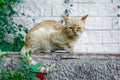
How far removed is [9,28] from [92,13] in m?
1.18

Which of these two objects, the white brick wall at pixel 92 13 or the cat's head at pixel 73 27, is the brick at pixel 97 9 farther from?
the cat's head at pixel 73 27

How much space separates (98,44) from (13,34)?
1.20 metres

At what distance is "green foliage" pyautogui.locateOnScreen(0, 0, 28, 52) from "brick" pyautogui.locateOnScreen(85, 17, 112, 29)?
35.6 inches

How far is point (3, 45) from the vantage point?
6402 mm

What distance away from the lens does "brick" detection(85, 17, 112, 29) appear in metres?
6.55

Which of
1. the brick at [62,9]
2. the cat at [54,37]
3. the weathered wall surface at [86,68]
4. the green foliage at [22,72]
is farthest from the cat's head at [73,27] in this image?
the brick at [62,9]

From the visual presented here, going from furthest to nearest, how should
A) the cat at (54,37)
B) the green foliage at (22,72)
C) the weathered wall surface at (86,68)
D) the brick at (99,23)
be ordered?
the brick at (99,23), the cat at (54,37), the weathered wall surface at (86,68), the green foliage at (22,72)

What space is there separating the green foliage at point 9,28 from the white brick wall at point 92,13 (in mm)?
83

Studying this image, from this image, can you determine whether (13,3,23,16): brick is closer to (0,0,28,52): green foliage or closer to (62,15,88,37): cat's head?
(0,0,28,52): green foliage

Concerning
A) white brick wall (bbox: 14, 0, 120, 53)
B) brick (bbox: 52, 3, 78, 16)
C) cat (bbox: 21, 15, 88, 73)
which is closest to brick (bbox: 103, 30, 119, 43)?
white brick wall (bbox: 14, 0, 120, 53)

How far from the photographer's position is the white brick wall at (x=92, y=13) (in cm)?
652

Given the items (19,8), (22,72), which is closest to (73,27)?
(22,72)

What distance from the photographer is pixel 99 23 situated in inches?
258

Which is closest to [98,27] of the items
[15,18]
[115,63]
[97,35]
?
[97,35]
